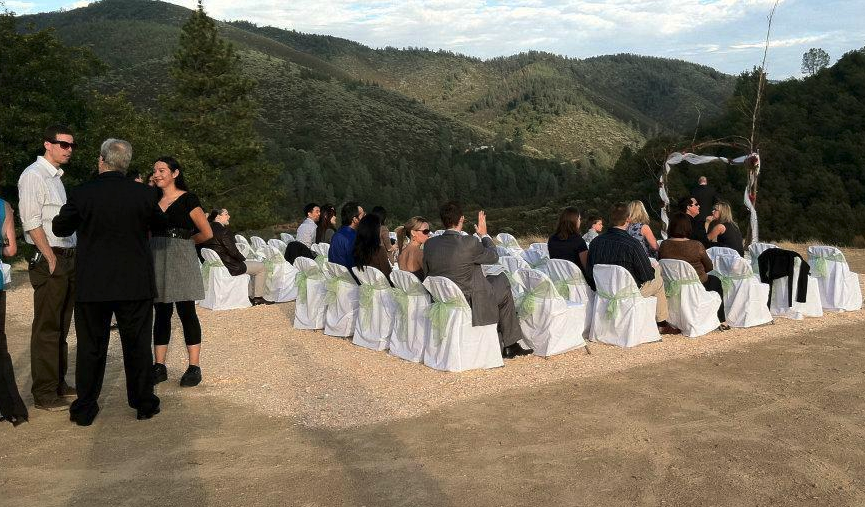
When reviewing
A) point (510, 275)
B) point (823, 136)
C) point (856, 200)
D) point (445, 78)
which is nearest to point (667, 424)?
point (510, 275)

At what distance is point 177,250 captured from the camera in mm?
5309

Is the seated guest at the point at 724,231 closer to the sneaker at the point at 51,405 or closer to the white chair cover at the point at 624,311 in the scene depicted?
the white chair cover at the point at 624,311

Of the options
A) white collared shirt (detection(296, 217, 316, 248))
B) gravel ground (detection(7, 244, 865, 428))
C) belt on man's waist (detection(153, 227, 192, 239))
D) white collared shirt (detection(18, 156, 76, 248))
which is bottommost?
gravel ground (detection(7, 244, 865, 428))

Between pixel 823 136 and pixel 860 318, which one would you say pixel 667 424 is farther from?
pixel 823 136

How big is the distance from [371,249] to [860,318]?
553cm

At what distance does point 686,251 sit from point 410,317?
293 cm

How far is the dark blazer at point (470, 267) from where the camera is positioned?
6234mm

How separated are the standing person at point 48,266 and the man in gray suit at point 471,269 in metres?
2.84

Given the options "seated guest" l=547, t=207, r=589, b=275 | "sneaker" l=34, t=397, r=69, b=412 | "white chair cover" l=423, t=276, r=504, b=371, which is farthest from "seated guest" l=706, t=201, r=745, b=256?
"sneaker" l=34, t=397, r=69, b=412

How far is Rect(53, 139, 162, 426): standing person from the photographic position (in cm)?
451

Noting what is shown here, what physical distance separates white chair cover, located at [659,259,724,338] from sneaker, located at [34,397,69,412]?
18.1ft

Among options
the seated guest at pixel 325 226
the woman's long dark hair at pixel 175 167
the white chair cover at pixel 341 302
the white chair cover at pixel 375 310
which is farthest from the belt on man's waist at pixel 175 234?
the seated guest at pixel 325 226

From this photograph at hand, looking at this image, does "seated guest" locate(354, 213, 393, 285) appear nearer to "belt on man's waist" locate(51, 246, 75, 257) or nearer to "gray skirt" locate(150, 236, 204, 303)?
"gray skirt" locate(150, 236, 204, 303)

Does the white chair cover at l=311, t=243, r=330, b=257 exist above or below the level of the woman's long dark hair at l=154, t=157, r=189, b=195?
below
